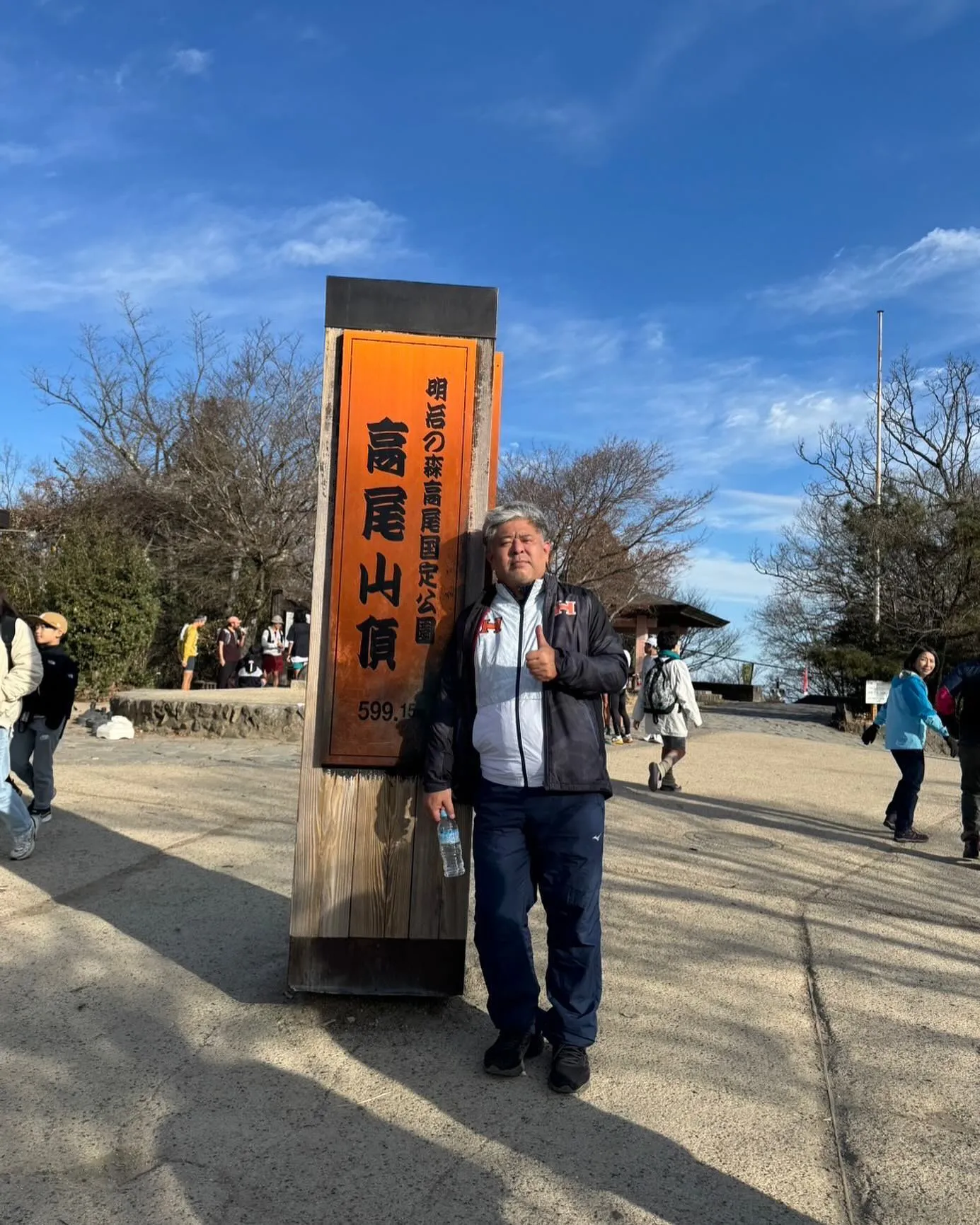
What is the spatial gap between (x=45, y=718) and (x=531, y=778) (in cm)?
414

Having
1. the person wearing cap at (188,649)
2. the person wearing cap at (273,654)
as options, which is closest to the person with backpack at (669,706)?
the person wearing cap at (188,649)

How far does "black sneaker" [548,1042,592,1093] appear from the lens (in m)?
2.91

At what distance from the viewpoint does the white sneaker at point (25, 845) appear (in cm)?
532

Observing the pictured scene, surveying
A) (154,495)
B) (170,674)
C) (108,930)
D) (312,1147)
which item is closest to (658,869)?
(108,930)

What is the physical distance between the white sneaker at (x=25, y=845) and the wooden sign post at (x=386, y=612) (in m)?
2.73

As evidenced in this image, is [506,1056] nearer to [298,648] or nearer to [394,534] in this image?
[394,534]

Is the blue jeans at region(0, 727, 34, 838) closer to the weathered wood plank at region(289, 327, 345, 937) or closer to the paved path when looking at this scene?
the paved path

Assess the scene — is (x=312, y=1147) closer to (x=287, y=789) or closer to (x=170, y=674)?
(x=287, y=789)

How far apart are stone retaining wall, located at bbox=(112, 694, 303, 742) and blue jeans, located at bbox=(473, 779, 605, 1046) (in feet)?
26.8

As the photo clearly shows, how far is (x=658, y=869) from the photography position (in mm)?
5664

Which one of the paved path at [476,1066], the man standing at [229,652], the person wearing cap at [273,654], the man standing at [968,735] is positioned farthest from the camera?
the person wearing cap at [273,654]

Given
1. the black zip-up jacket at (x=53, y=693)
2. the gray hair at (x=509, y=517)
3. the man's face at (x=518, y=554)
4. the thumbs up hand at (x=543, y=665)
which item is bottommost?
the black zip-up jacket at (x=53, y=693)

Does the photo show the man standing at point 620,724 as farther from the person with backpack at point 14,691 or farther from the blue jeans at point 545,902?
the blue jeans at point 545,902

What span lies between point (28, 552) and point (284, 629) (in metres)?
5.27
